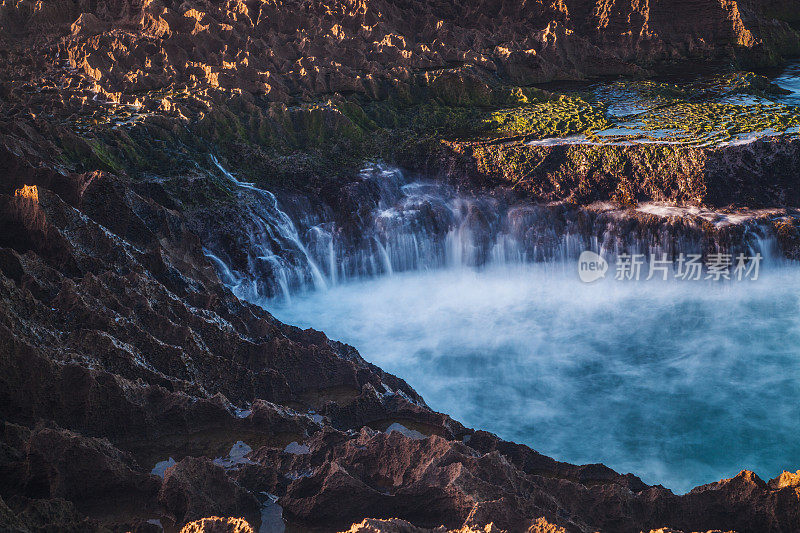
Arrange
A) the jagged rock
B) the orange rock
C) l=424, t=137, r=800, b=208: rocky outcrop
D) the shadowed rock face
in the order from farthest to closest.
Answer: l=424, t=137, r=800, b=208: rocky outcrop → the orange rock → the shadowed rock face → the jagged rock

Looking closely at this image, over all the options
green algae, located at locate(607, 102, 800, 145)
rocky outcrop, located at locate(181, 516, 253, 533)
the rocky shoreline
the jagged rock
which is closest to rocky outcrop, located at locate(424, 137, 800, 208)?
the rocky shoreline

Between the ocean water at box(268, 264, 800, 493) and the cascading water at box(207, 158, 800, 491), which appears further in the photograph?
the cascading water at box(207, 158, 800, 491)

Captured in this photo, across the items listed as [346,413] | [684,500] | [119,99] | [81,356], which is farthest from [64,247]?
[119,99]

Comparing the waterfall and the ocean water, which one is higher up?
the waterfall

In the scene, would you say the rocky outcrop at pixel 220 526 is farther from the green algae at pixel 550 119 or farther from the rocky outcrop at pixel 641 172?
the green algae at pixel 550 119

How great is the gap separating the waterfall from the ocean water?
0.40 m

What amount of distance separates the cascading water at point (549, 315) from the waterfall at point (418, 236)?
31 mm

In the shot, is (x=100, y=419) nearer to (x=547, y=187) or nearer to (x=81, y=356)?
(x=81, y=356)

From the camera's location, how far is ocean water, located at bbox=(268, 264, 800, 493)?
34.2ft

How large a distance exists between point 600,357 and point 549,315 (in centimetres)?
152

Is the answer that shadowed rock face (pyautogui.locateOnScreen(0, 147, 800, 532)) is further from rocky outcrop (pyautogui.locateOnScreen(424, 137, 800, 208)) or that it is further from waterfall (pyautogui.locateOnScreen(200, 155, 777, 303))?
rocky outcrop (pyautogui.locateOnScreen(424, 137, 800, 208))

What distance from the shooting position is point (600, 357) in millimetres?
12414

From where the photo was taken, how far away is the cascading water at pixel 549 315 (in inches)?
421

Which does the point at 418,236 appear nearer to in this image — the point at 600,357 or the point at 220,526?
the point at 600,357
